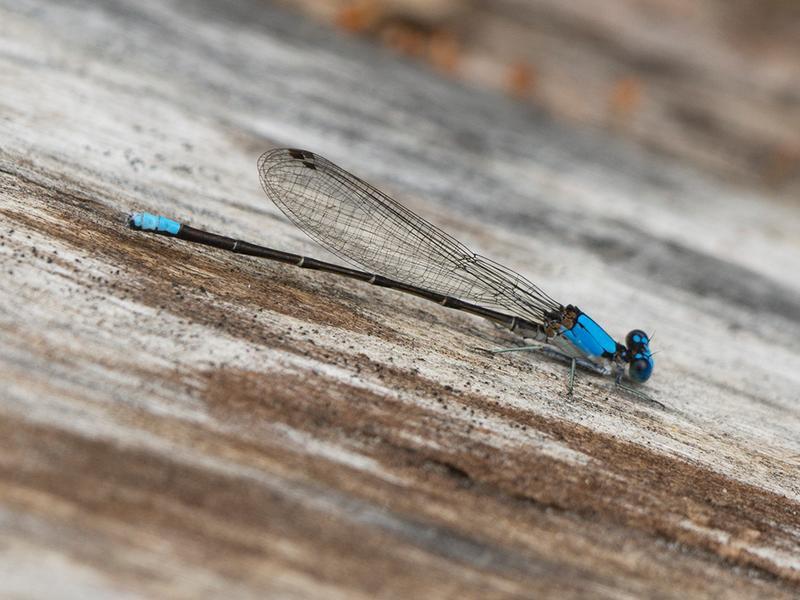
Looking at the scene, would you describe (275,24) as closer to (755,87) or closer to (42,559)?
(755,87)

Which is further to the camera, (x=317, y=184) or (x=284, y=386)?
(x=317, y=184)

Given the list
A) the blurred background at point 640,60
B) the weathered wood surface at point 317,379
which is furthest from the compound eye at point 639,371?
the blurred background at point 640,60

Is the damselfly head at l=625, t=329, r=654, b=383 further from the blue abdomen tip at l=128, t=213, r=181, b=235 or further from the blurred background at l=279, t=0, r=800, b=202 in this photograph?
the blurred background at l=279, t=0, r=800, b=202

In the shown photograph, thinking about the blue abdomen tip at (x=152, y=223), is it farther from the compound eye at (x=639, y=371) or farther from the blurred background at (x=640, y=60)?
the blurred background at (x=640, y=60)

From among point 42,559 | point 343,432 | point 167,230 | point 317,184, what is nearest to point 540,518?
point 343,432

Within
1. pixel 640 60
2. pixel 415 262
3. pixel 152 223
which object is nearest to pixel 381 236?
pixel 415 262

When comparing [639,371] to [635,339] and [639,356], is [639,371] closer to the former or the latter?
[639,356]
